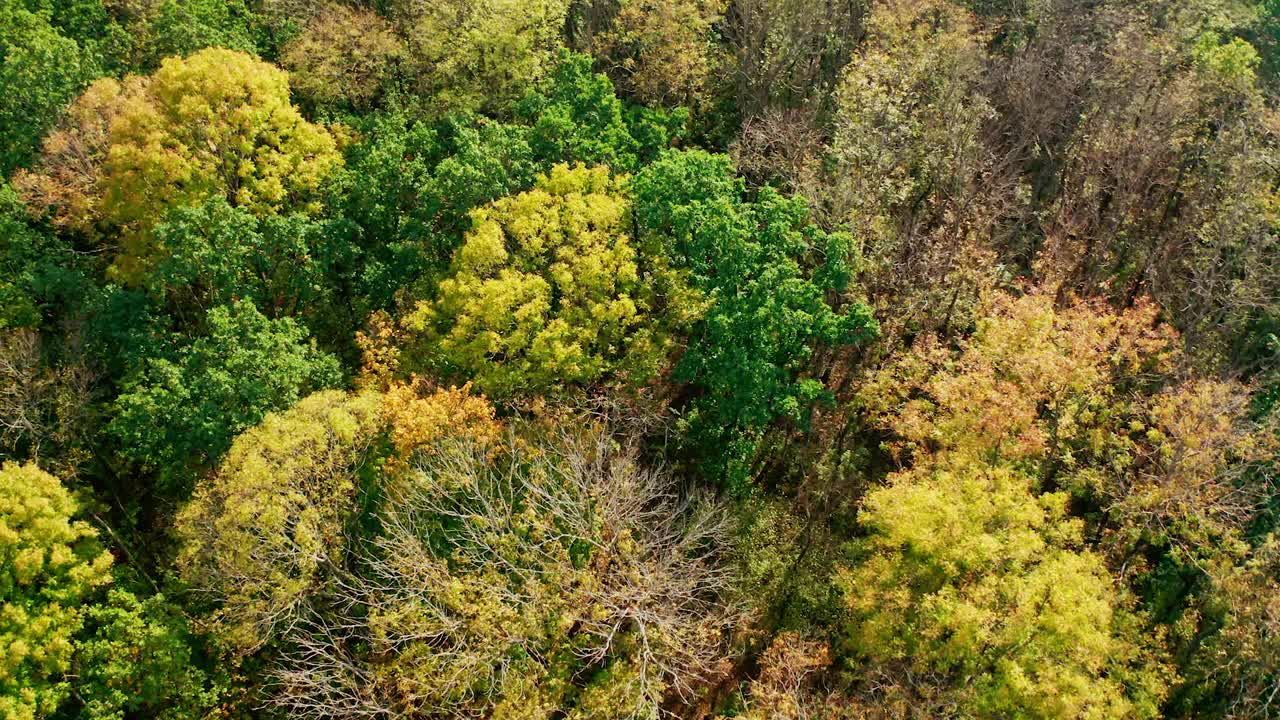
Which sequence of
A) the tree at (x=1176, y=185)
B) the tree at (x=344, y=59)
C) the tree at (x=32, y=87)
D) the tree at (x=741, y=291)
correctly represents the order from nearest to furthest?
1. the tree at (x=741, y=291)
2. the tree at (x=1176, y=185)
3. the tree at (x=32, y=87)
4. the tree at (x=344, y=59)

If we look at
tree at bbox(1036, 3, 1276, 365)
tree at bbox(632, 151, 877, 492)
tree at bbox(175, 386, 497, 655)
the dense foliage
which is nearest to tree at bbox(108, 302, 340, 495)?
the dense foliage

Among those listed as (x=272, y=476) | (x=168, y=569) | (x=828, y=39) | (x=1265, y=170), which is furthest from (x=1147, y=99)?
(x=168, y=569)

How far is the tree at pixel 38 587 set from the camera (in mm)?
27969

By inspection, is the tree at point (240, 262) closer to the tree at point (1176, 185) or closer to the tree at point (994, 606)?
the tree at point (994, 606)

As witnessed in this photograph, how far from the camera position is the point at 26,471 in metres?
29.5

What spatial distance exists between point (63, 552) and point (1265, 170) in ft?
172

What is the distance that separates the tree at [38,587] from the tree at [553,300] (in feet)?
46.7

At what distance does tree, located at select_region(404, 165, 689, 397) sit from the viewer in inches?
1268

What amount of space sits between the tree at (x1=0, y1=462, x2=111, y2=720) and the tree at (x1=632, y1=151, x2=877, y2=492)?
2345 centimetres

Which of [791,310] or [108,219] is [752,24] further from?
[108,219]

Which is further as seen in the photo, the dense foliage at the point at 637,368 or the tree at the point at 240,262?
the tree at the point at 240,262

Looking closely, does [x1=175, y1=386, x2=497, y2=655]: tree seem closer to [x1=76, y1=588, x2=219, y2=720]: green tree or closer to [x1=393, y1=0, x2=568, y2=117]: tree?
[x1=76, y1=588, x2=219, y2=720]: green tree

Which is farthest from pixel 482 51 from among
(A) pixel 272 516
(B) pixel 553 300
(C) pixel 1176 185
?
(C) pixel 1176 185

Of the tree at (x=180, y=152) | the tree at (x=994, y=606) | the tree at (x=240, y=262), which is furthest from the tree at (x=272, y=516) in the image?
the tree at (x=994, y=606)
